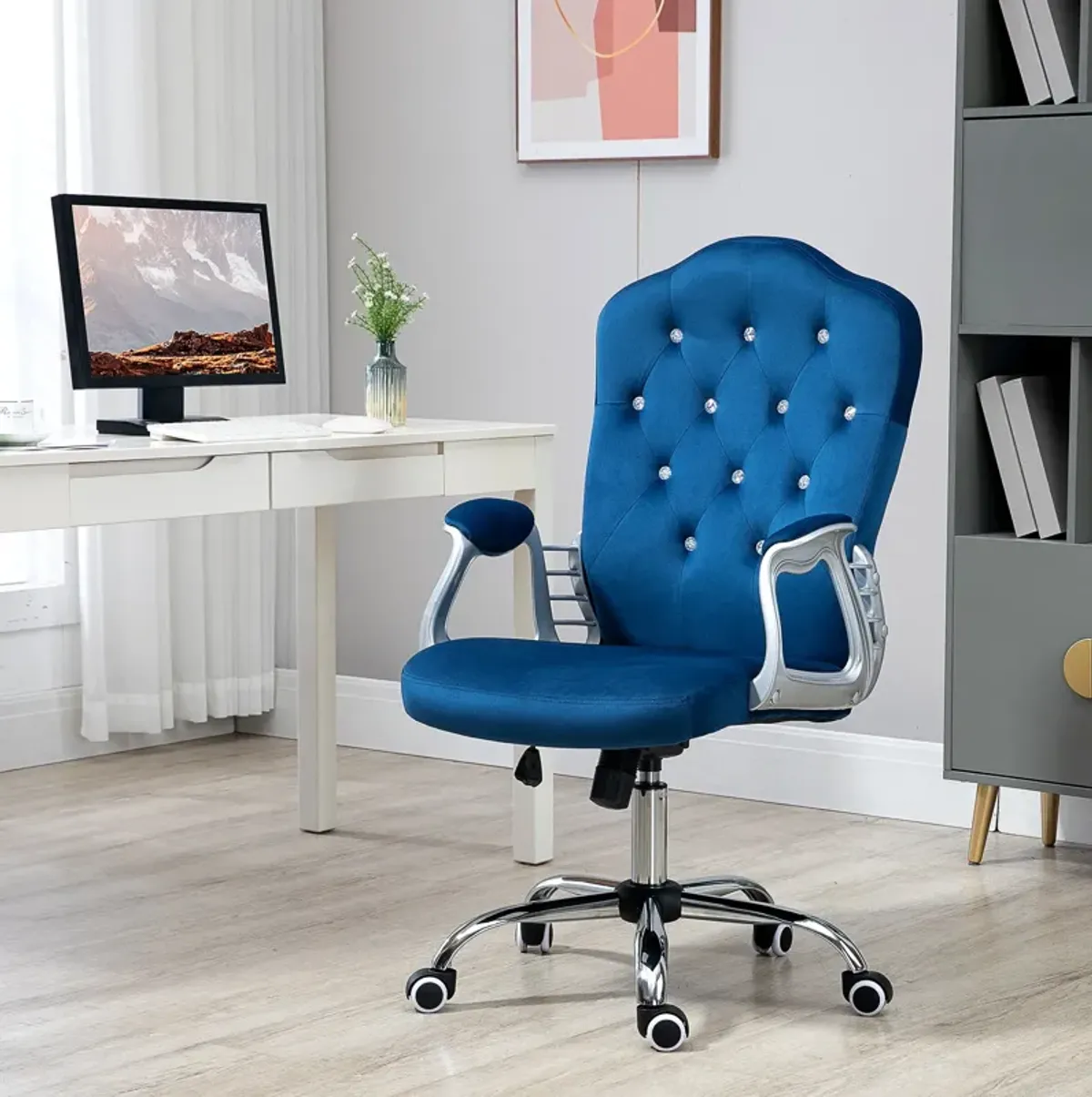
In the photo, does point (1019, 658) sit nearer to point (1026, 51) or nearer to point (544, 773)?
point (544, 773)

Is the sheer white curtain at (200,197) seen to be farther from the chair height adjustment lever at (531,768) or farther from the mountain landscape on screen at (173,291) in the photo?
the chair height adjustment lever at (531,768)

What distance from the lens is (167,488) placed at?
3096 millimetres

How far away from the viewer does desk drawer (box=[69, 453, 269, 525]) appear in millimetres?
2979

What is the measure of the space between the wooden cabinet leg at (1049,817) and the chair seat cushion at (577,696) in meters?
1.19

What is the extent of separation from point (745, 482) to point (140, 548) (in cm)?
193

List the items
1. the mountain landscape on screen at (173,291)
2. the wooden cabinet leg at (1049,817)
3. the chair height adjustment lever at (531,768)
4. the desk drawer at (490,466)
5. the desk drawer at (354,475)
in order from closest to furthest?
the chair height adjustment lever at (531,768)
the desk drawer at (354,475)
the mountain landscape on screen at (173,291)
the desk drawer at (490,466)
the wooden cabinet leg at (1049,817)

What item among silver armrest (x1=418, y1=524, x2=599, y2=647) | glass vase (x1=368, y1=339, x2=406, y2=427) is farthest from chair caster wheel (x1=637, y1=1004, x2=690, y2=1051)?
glass vase (x1=368, y1=339, x2=406, y2=427)

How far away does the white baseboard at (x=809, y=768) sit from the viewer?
13.2 ft

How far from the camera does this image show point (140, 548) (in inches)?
179

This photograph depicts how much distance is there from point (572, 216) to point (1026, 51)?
1.24m

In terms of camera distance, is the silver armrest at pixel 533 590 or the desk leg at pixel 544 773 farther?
the desk leg at pixel 544 773

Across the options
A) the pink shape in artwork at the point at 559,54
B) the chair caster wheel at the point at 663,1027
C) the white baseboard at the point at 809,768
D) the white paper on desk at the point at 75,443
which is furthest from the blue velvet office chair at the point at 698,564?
the pink shape in artwork at the point at 559,54

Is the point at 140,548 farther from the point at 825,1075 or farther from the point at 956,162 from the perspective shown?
the point at 825,1075

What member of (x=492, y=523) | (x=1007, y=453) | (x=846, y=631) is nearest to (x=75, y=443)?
(x=492, y=523)
